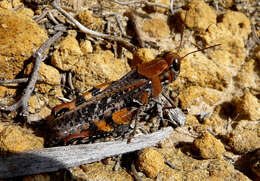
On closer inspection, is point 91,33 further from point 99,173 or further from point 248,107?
point 248,107

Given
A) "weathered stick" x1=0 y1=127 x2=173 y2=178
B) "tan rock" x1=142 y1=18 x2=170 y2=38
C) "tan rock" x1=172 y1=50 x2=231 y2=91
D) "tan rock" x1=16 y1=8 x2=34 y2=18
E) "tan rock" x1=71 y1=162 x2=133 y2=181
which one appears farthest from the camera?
"tan rock" x1=142 y1=18 x2=170 y2=38

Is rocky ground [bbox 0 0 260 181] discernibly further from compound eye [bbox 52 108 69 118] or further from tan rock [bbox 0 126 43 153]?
compound eye [bbox 52 108 69 118]

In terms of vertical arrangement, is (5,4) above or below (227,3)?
below

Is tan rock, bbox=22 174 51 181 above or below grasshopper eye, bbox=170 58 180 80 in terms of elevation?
below

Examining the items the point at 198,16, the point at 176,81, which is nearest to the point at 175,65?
the point at 176,81

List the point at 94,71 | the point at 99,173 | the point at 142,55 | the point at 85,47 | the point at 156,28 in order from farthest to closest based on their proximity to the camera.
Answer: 1. the point at 156,28
2. the point at 142,55
3. the point at 85,47
4. the point at 94,71
5. the point at 99,173

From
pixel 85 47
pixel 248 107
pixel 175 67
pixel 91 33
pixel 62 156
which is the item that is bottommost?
pixel 62 156

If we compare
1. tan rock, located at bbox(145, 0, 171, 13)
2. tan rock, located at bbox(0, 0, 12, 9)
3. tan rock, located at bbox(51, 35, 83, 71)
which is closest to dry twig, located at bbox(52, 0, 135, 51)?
tan rock, located at bbox(51, 35, 83, 71)
